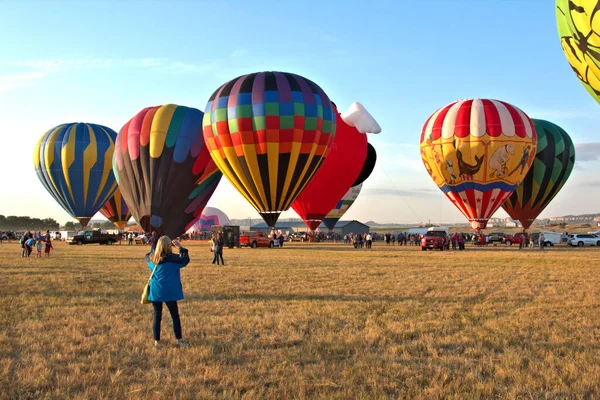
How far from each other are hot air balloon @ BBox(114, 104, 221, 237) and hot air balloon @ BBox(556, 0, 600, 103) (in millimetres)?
19657

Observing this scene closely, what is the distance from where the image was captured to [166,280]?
21.4ft

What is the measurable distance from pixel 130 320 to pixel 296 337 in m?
2.73

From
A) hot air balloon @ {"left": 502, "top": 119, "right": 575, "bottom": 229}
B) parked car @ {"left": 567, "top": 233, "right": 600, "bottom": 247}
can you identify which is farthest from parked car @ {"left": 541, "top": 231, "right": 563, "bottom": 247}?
hot air balloon @ {"left": 502, "top": 119, "right": 575, "bottom": 229}

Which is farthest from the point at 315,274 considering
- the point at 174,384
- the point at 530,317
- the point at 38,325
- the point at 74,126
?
the point at 74,126

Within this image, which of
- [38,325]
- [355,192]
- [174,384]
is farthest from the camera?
[355,192]

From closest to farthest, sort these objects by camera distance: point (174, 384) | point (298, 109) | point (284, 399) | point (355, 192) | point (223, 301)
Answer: point (284, 399)
point (174, 384)
point (223, 301)
point (298, 109)
point (355, 192)

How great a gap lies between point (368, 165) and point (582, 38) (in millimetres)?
31437

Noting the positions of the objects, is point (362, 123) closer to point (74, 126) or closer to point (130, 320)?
point (74, 126)

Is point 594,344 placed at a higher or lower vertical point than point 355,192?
lower

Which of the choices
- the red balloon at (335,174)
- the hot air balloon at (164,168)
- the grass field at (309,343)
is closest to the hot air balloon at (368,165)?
the red balloon at (335,174)

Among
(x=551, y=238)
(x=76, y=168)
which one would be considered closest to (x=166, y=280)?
(x=76, y=168)

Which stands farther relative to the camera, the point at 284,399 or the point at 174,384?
the point at 174,384

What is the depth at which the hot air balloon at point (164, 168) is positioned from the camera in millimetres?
30328

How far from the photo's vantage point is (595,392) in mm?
4793
